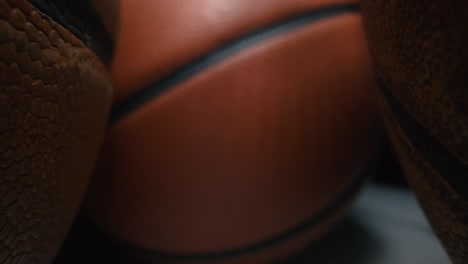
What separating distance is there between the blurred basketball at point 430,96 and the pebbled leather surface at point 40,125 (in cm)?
20

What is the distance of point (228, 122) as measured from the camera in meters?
0.48

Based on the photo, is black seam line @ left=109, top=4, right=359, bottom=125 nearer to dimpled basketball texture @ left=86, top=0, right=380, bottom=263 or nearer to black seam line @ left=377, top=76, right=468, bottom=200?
dimpled basketball texture @ left=86, top=0, right=380, bottom=263

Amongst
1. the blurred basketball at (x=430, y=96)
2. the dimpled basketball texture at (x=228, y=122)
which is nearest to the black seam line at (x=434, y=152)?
the blurred basketball at (x=430, y=96)

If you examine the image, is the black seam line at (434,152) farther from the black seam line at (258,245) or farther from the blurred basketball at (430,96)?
the black seam line at (258,245)

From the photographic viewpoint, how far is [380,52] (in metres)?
0.34

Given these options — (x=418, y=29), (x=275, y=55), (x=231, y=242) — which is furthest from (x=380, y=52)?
(x=231, y=242)

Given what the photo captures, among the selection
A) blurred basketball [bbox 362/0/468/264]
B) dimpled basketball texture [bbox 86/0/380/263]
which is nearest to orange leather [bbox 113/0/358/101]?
dimpled basketball texture [bbox 86/0/380/263]

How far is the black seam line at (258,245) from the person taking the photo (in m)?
0.54

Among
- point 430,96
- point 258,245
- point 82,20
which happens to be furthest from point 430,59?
point 258,245

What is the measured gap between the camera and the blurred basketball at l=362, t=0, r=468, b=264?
10.3 inches

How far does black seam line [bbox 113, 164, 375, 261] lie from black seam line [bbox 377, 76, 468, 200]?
0.75 ft

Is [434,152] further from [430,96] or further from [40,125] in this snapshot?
[40,125]

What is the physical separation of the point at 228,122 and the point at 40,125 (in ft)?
0.68

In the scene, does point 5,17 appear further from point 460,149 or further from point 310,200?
point 310,200
